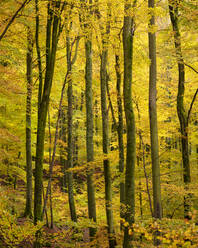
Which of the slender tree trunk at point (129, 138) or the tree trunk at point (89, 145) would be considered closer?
the slender tree trunk at point (129, 138)

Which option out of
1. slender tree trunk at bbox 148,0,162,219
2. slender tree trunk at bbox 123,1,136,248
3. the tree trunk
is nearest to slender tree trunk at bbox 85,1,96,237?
the tree trunk

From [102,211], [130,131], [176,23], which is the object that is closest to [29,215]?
[102,211]

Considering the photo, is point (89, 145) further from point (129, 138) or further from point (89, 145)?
point (129, 138)

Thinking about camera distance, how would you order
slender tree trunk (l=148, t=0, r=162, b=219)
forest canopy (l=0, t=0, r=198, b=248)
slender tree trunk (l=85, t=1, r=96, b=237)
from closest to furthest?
forest canopy (l=0, t=0, r=198, b=248)
slender tree trunk (l=148, t=0, r=162, b=219)
slender tree trunk (l=85, t=1, r=96, b=237)

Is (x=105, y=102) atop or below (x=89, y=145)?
atop

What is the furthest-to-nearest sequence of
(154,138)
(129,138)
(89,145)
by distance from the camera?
1. (89,145)
2. (154,138)
3. (129,138)

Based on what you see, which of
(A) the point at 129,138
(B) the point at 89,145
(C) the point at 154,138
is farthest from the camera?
(B) the point at 89,145

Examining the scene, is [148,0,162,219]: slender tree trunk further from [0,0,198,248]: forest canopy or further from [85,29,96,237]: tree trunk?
[85,29,96,237]: tree trunk

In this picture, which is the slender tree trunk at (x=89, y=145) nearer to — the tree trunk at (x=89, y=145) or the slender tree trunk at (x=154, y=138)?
the tree trunk at (x=89, y=145)

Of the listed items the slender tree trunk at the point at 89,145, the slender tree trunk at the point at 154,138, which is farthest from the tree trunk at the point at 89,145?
the slender tree trunk at the point at 154,138

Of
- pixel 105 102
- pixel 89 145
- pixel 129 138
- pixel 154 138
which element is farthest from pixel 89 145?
pixel 129 138

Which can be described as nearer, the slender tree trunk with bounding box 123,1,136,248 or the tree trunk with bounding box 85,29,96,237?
the slender tree trunk with bounding box 123,1,136,248

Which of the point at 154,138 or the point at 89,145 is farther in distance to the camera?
the point at 89,145

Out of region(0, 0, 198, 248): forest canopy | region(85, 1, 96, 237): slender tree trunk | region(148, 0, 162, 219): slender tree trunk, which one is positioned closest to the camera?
region(0, 0, 198, 248): forest canopy
